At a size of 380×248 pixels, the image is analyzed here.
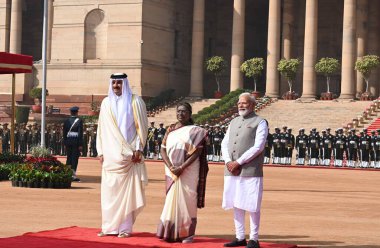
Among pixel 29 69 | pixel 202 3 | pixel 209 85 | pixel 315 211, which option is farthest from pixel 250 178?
pixel 209 85

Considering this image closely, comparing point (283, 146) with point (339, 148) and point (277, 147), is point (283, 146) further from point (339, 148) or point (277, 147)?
point (339, 148)

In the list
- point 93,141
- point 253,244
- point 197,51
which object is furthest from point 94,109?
point 253,244

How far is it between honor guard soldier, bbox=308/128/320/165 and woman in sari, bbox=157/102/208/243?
29690 millimetres

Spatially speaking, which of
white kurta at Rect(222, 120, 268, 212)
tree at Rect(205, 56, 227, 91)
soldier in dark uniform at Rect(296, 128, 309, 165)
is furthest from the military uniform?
white kurta at Rect(222, 120, 268, 212)

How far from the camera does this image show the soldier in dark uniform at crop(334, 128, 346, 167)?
1703 inches

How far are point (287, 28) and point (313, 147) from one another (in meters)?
25.2

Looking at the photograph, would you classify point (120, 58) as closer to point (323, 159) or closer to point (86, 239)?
point (323, 159)

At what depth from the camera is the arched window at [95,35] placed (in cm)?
6619

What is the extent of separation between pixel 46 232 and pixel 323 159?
100 feet

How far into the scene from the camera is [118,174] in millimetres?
15164

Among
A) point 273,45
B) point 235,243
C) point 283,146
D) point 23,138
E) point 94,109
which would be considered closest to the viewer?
point 235,243

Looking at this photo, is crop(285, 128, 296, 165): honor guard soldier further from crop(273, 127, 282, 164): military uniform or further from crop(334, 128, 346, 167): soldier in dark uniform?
crop(334, 128, 346, 167): soldier in dark uniform

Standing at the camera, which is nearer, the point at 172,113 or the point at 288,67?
the point at 172,113

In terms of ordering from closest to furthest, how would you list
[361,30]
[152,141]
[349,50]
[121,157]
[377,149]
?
1. [121,157]
2. [377,149]
3. [152,141]
4. [349,50]
5. [361,30]
